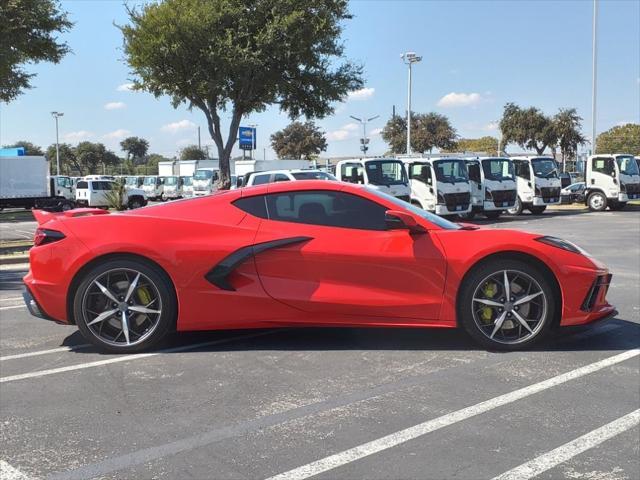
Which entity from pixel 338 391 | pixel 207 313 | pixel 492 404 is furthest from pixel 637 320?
pixel 207 313

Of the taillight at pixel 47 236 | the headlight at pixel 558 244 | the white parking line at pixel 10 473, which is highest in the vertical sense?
the taillight at pixel 47 236

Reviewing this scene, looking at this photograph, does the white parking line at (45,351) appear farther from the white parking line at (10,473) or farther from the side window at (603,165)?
the side window at (603,165)

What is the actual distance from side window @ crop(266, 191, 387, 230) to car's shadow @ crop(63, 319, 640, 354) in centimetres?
103

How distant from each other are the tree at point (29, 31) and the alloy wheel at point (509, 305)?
1503 centimetres

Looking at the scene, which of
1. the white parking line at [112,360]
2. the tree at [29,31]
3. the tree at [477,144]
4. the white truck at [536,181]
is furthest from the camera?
the tree at [477,144]

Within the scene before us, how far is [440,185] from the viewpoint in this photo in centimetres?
2050

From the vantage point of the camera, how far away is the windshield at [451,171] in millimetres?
20703

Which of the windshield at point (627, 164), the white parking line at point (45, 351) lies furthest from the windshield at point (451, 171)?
the white parking line at point (45, 351)

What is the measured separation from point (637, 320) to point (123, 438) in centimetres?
480

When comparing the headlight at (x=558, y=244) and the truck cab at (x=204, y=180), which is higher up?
the truck cab at (x=204, y=180)

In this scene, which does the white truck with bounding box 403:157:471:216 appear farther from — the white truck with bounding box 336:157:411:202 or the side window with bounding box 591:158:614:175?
the side window with bounding box 591:158:614:175

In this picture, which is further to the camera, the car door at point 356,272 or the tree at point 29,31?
the tree at point 29,31

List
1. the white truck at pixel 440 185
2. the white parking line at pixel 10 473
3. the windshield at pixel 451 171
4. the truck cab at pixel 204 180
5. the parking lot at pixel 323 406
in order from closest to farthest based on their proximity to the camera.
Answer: the white parking line at pixel 10 473, the parking lot at pixel 323 406, the white truck at pixel 440 185, the windshield at pixel 451 171, the truck cab at pixel 204 180

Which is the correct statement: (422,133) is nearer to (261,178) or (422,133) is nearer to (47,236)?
(261,178)
